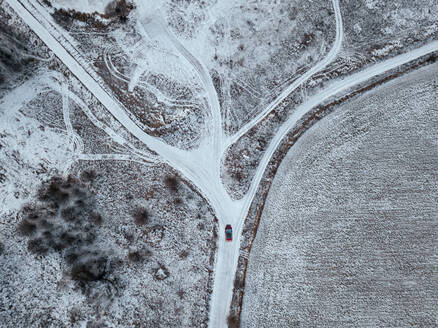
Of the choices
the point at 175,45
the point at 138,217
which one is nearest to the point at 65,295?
the point at 138,217

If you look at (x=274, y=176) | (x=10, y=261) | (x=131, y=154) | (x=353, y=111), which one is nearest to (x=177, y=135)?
(x=131, y=154)

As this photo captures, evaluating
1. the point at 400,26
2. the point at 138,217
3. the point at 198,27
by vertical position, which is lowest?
the point at 138,217

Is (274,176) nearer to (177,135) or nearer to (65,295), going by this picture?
(177,135)

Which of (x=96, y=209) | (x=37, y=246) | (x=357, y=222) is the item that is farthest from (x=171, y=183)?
(x=357, y=222)

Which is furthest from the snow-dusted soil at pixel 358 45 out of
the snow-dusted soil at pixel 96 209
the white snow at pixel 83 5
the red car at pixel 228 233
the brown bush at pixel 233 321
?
the white snow at pixel 83 5

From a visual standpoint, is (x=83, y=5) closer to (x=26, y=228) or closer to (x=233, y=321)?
(x=26, y=228)

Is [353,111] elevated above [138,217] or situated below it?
above
